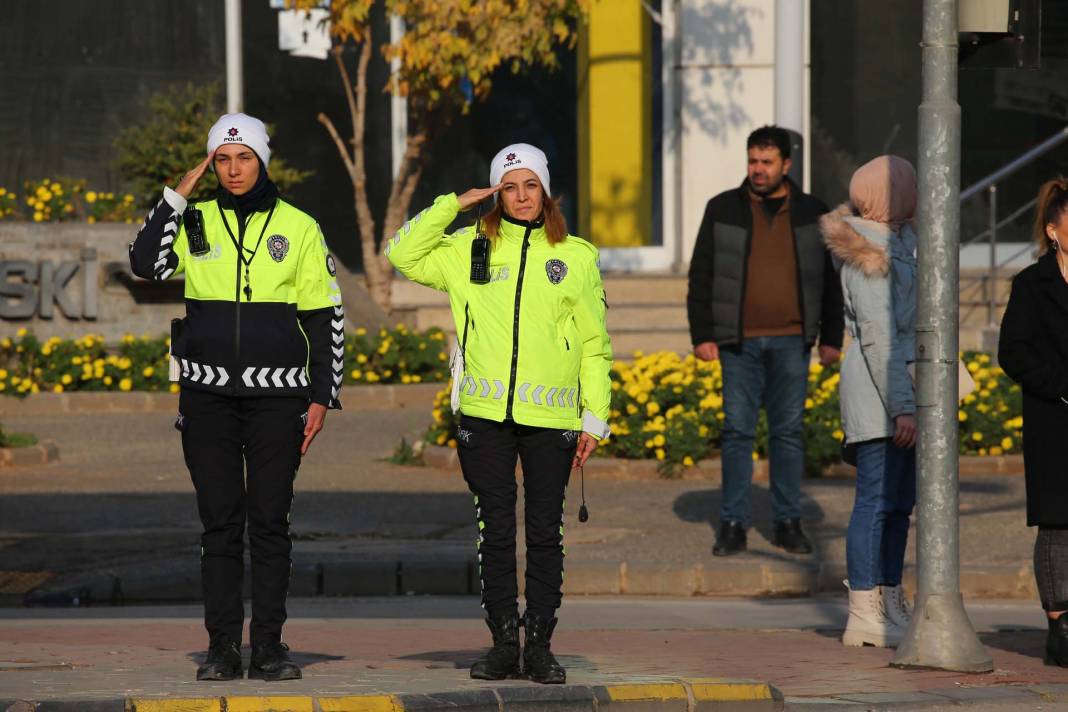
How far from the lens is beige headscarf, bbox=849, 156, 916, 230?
27.6 feet

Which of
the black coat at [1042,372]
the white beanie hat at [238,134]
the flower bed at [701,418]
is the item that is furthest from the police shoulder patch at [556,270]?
the flower bed at [701,418]

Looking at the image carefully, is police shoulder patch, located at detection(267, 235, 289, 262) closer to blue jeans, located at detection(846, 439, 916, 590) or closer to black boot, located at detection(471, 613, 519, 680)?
black boot, located at detection(471, 613, 519, 680)

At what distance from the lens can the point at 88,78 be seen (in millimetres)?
22031

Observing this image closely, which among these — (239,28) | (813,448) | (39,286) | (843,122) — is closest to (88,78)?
(239,28)

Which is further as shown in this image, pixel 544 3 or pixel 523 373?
pixel 544 3

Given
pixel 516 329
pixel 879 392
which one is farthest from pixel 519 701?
pixel 879 392

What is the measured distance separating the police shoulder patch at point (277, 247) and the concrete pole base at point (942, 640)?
106 inches

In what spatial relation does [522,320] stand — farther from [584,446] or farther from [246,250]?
[246,250]

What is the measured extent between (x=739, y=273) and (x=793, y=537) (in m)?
1.34

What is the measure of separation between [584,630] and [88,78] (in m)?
14.8

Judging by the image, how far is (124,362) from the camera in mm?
17719

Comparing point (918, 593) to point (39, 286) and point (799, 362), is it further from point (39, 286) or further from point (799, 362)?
point (39, 286)

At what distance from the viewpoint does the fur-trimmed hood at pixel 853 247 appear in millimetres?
8344

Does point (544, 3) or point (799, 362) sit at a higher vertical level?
point (544, 3)
